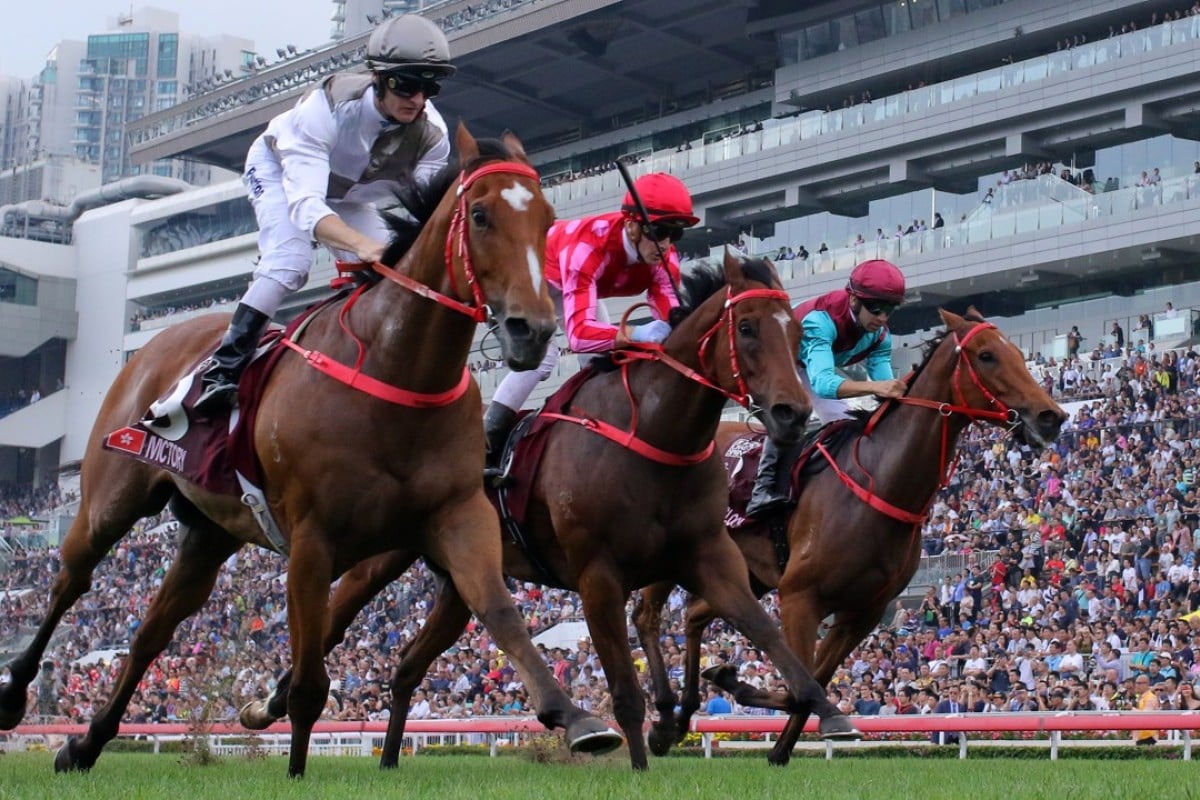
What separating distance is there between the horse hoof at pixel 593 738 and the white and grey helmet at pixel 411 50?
107 inches

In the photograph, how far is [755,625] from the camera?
673cm

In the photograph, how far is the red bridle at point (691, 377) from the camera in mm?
7008

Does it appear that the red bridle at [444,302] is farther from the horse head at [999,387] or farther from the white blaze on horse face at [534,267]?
the horse head at [999,387]

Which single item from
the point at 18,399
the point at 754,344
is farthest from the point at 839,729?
the point at 18,399

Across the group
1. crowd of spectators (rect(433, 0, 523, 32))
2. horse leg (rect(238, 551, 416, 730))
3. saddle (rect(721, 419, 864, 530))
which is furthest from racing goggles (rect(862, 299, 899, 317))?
crowd of spectators (rect(433, 0, 523, 32))

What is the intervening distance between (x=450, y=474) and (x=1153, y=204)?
22.9 metres

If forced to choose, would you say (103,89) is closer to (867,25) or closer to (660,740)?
(867,25)

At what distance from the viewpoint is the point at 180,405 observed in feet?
22.0

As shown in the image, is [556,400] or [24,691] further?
[556,400]

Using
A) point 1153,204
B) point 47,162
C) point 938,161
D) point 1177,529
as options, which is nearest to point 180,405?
point 1177,529

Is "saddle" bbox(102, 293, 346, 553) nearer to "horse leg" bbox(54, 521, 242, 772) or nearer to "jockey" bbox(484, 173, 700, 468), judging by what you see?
"horse leg" bbox(54, 521, 242, 772)

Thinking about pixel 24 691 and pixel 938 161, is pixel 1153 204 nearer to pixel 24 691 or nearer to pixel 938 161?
pixel 938 161

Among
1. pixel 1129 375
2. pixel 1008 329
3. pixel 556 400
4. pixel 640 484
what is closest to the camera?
pixel 640 484

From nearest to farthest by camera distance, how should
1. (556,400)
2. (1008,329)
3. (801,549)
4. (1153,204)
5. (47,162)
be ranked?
(556,400) → (801,549) → (1153,204) → (1008,329) → (47,162)
